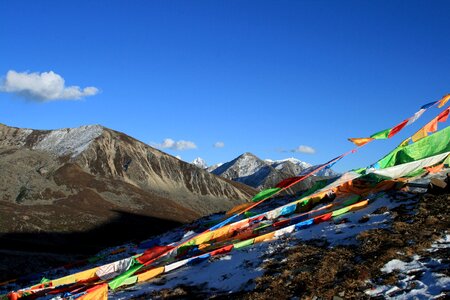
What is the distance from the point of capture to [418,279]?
10055 millimetres

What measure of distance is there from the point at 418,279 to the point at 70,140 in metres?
155

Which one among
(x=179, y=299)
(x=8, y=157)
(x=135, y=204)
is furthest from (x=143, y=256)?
(x=8, y=157)

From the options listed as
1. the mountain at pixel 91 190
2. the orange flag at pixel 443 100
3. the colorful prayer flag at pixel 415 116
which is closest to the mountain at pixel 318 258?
the colorful prayer flag at pixel 415 116

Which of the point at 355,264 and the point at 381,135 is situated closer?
the point at 355,264

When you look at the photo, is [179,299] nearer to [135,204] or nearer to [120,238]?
→ [120,238]

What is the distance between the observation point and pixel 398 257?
1145 centimetres

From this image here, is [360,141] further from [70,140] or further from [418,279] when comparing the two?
[70,140]

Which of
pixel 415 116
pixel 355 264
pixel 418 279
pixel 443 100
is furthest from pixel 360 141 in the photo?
pixel 418 279

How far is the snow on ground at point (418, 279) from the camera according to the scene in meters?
9.40

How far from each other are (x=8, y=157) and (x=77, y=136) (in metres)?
46.1

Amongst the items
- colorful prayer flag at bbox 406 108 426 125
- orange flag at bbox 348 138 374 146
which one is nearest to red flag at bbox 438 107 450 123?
colorful prayer flag at bbox 406 108 426 125

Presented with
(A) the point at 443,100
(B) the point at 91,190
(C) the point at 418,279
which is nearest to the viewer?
(C) the point at 418,279

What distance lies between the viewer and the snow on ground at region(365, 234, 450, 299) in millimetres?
9398

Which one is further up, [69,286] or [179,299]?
[69,286]
